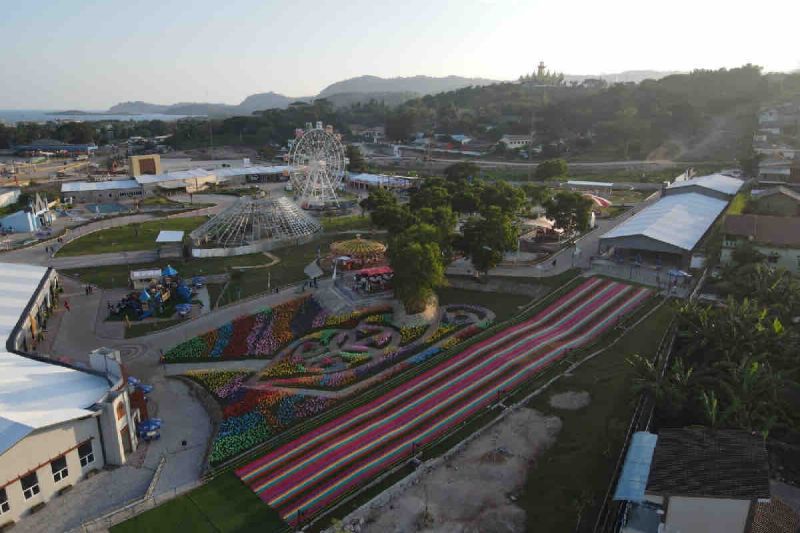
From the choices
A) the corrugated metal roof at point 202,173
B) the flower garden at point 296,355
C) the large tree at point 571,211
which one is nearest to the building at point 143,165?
the corrugated metal roof at point 202,173

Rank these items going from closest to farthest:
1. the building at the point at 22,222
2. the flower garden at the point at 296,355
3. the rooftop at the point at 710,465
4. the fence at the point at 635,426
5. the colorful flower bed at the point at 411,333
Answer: the rooftop at the point at 710,465 < the fence at the point at 635,426 < the flower garden at the point at 296,355 < the colorful flower bed at the point at 411,333 < the building at the point at 22,222

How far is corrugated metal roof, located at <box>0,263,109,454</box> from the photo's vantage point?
2097 cm

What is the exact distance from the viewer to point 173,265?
168 ft

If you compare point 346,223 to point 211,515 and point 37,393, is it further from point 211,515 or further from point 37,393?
point 211,515

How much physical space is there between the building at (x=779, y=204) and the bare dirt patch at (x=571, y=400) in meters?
35.4

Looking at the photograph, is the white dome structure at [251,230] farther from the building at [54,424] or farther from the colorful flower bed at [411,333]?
the building at [54,424]

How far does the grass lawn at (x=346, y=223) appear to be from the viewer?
64.9 m

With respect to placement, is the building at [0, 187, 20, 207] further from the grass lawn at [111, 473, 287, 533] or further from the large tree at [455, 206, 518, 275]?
the grass lawn at [111, 473, 287, 533]

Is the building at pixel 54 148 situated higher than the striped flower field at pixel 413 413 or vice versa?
the building at pixel 54 148

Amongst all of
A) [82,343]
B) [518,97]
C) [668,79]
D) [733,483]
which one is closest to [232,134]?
[518,97]

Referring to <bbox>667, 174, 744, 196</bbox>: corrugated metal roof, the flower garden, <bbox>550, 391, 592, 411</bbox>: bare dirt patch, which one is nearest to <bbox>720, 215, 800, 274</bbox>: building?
the flower garden

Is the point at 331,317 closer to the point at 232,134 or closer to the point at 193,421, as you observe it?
Result: the point at 193,421

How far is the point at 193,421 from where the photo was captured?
27.3 m

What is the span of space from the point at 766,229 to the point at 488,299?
72.4 ft
